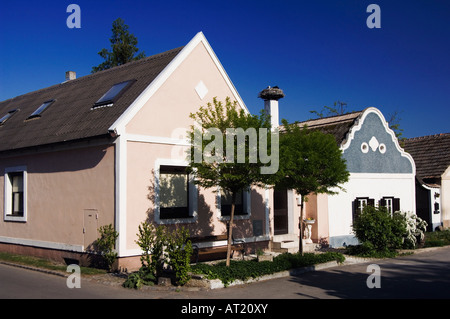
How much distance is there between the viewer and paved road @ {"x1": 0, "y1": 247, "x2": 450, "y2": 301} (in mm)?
9911

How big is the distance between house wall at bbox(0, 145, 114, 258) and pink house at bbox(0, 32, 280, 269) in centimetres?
3

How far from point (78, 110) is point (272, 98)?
8055 millimetres

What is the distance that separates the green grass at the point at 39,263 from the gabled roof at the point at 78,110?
12.5ft

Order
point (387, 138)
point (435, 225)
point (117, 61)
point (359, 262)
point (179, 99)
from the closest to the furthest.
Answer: point (179, 99), point (359, 262), point (387, 138), point (435, 225), point (117, 61)

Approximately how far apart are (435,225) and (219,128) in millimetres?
18109

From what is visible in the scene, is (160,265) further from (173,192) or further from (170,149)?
(170,149)

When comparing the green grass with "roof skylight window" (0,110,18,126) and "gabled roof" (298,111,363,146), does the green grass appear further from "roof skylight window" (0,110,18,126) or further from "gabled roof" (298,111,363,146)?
"gabled roof" (298,111,363,146)

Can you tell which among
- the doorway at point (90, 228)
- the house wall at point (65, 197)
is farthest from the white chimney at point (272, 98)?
the doorway at point (90, 228)

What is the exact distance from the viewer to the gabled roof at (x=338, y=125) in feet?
64.6

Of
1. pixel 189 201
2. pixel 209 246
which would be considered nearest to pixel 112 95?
pixel 189 201
